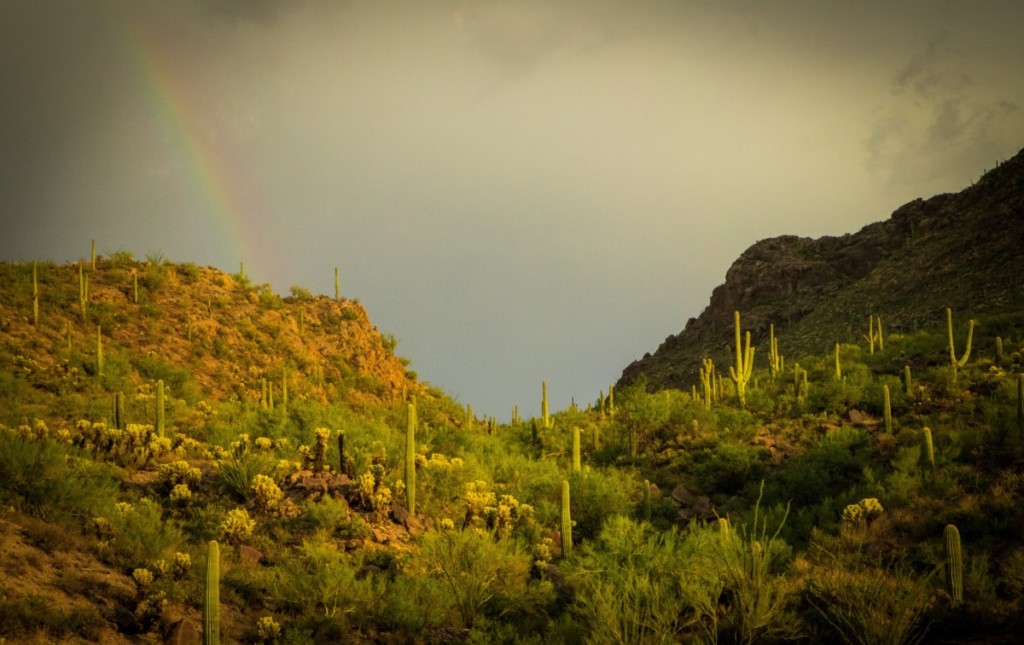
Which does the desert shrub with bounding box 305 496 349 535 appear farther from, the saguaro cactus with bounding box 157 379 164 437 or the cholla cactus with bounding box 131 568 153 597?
the saguaro cactus with bounding box 157 379 164 437

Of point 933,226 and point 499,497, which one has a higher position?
point 933,226

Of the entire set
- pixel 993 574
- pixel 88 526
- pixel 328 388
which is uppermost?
pixel 328 388

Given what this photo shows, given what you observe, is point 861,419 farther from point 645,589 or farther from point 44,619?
point 44,619

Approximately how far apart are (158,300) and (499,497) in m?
20.4

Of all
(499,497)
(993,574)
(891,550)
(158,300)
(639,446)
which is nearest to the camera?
(993,574)

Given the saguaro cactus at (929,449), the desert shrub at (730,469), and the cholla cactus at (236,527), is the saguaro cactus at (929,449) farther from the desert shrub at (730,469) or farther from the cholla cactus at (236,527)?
the cholla cactus at (236,527)

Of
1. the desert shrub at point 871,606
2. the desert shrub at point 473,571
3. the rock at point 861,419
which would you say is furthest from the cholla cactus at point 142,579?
the rock at point 861,419

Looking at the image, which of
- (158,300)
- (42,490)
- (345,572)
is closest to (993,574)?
(345,572)

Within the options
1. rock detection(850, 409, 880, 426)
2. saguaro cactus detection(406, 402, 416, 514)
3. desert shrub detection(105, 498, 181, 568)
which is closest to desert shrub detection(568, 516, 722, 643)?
saguaro cactus detection(406, 402, 416, 514)

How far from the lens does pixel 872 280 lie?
55000 mm

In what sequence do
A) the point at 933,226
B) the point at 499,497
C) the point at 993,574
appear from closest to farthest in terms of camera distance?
1. the point at 993,574
2. the point at 499,497
3. the point at 933,226

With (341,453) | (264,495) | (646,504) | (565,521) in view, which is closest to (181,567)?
(264,495)

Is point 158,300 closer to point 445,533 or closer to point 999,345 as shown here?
point 445,533

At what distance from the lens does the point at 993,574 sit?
1276 centimetres
